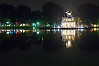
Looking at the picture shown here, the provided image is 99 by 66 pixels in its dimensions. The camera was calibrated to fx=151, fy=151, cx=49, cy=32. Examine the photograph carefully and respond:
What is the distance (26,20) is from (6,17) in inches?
374

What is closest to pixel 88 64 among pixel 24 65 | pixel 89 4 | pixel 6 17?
pixel 24 65

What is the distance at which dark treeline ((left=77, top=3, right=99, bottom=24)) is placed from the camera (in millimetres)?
75812

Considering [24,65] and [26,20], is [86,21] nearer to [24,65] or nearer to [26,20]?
[26,20]

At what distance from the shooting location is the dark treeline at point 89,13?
75.8 metres

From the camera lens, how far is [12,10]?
238 ft

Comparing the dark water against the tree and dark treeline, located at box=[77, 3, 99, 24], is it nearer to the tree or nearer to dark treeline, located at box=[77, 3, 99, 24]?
the tree

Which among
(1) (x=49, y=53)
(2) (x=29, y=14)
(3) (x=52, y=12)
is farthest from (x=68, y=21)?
(1) (x=49, y=53)

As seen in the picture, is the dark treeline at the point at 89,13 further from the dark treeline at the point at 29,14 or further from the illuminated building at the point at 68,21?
the dark treeline at the point at 29,14

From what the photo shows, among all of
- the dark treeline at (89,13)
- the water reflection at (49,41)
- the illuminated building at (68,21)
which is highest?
the dark treeline at (89,13)

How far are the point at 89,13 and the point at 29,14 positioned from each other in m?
30.3

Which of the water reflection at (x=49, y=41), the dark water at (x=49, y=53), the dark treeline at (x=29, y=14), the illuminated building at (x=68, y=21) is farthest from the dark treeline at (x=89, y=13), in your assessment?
the dark water at (x=49, y=53)

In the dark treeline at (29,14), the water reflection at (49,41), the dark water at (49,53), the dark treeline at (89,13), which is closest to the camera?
the dark water at (49,53)

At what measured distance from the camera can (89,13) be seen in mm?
76688

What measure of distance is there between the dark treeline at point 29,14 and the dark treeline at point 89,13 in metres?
11.1
